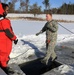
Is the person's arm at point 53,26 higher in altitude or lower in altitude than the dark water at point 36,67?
higher

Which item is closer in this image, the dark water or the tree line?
the dark water

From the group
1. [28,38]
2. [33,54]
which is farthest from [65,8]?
[33,54]

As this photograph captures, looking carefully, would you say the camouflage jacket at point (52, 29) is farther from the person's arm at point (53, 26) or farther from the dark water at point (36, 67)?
the dark water at point (36, 67)

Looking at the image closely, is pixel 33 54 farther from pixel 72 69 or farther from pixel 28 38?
pixel 28 38

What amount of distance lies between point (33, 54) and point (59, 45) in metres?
1.79

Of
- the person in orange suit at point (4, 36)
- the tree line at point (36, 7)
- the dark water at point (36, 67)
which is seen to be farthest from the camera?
the tree line at point (36, 7)

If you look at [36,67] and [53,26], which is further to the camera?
[36,67]

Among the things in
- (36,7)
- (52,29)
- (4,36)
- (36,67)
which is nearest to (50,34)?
(52,29)

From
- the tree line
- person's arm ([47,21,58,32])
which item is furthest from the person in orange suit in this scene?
the tree line

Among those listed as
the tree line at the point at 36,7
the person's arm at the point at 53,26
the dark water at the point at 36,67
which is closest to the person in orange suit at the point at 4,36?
the dark water at the point at 36,67

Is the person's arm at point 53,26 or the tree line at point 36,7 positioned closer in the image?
the person's arm at point 53,26

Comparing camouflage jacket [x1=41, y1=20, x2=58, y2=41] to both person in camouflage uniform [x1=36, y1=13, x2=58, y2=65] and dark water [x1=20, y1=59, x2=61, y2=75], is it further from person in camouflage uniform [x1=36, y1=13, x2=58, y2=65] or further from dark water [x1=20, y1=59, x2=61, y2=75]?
dark water [x1=20, y1=59, x2=61, y2=75]

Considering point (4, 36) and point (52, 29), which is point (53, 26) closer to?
point (52, 29)

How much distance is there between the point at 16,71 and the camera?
519 centimetres
